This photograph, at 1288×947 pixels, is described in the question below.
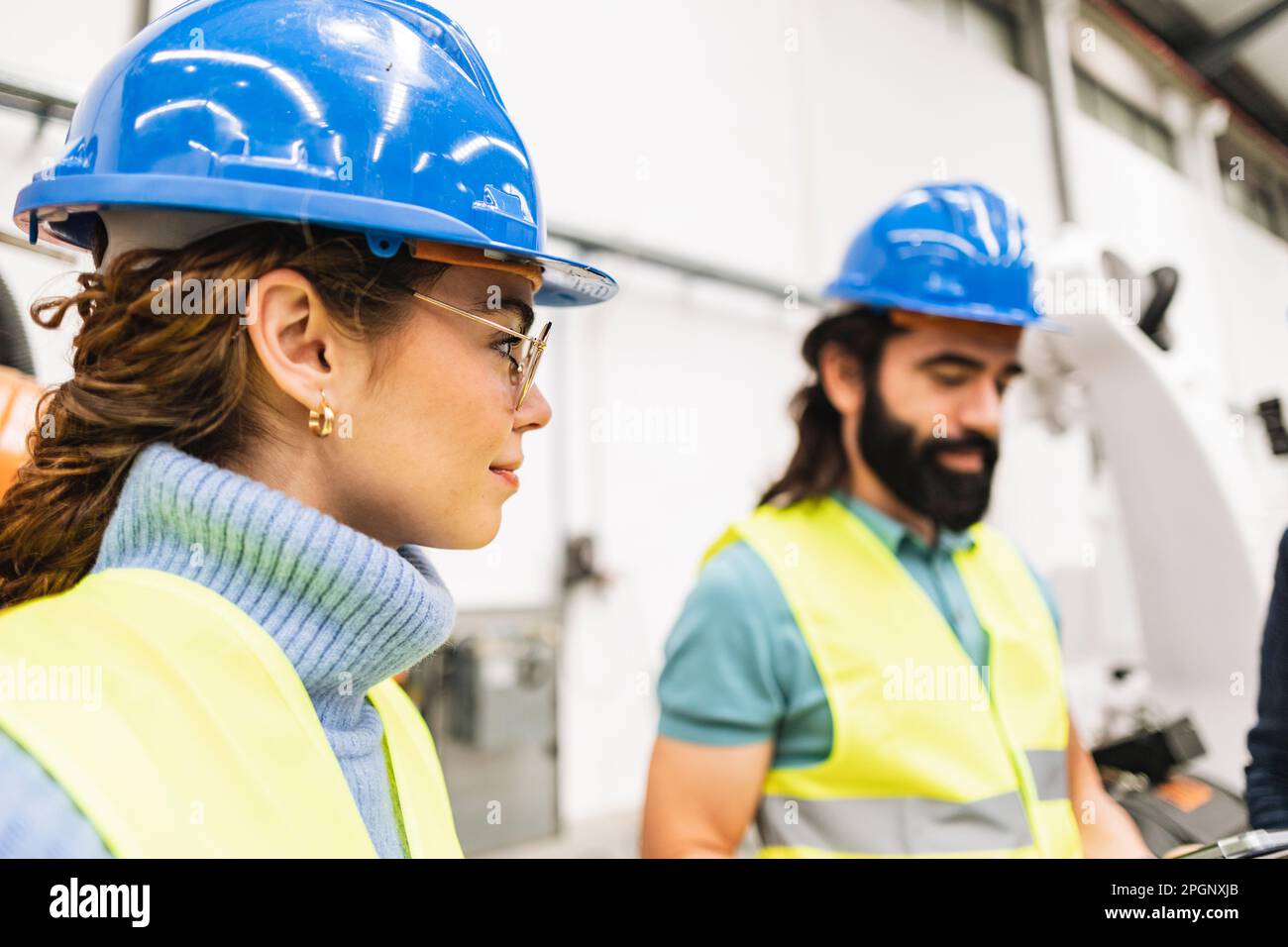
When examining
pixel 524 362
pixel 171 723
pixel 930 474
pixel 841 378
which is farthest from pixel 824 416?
pixel 171 723

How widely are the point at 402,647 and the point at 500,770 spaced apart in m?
1.33

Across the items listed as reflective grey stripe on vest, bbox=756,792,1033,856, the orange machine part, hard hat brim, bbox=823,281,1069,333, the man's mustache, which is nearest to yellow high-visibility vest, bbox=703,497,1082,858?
reflective grey stripe on vest, bbox=756,792,1033,856

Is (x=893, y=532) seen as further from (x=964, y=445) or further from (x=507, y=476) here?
A: (x=507, y=476)

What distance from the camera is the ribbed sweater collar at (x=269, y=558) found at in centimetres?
47

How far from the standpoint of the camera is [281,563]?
1.57 feet

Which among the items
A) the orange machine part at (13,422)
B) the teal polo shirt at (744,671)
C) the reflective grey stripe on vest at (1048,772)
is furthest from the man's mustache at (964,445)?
the orange machine part at (13,422)

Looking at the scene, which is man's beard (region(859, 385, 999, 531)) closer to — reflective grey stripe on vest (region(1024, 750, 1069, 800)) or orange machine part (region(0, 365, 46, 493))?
reflective grey stripe on vest (region(1024, 750, 1069, 800))

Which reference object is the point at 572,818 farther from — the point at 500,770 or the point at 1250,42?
the point at 1250,42

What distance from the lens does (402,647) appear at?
53 cm

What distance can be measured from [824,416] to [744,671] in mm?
516

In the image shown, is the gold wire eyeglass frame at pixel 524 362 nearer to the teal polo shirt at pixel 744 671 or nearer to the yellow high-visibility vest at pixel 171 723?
the yellow high-visibility vest at pixel 171 723

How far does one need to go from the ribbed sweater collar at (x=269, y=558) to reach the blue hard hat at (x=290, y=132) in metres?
0.19

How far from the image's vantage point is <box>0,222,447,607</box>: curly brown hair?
1.64 ft

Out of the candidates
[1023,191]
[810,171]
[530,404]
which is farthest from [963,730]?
[1023,191]
